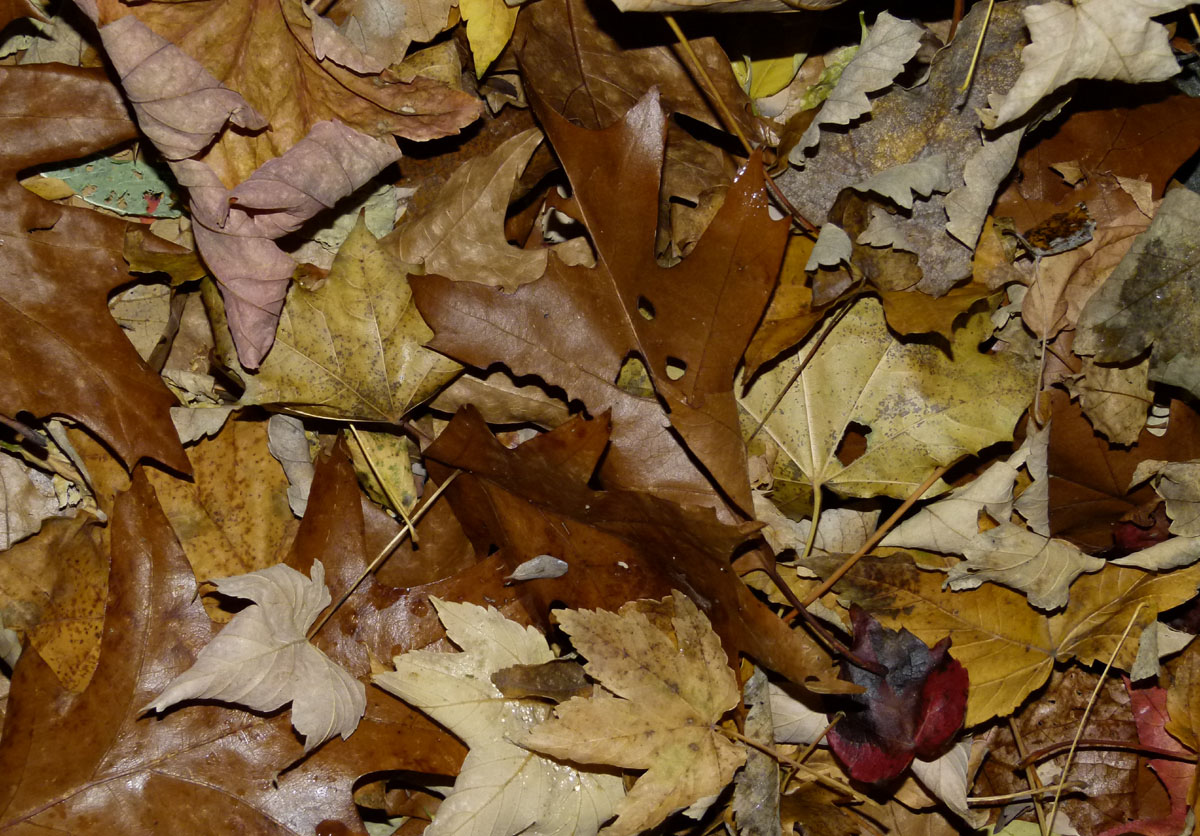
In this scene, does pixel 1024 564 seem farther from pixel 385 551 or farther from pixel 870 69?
pixel 385 551

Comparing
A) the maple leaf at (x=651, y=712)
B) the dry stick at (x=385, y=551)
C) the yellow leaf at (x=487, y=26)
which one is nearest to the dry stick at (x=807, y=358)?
the maple leaf at (x=651, y=712)

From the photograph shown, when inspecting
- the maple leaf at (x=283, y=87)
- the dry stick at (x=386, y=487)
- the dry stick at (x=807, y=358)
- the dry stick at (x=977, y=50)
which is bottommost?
the dry stick at (x=386, y=487)

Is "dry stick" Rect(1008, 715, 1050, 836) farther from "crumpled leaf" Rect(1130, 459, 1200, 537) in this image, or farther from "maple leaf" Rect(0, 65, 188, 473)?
"maple leaf" Rect(0, 65, 188, 473)

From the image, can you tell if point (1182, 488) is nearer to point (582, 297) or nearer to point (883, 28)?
point (883, 28)

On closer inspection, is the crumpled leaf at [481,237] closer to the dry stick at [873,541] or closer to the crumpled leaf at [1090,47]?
the dry stick at [873,541]

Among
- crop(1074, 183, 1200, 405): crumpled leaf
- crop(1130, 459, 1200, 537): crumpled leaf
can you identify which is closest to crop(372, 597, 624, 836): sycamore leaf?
crop(1130, 459, 1200, 537): crumpled leaf

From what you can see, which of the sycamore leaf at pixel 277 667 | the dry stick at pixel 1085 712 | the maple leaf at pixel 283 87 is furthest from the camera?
the dry stick at pixel 1085 712

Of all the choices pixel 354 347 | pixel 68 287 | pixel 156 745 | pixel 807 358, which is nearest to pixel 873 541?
pixel 807 358
